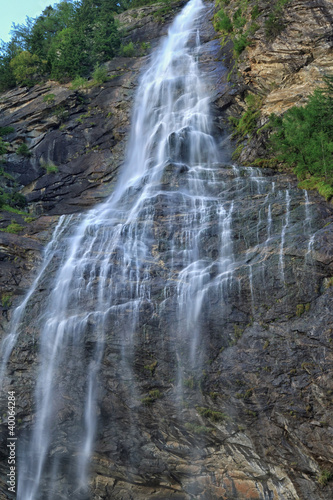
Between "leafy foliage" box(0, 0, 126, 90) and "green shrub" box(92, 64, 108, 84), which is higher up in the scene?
"leafy foliage" box(0, 0, 126, 90)

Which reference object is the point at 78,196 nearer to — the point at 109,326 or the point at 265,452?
the point at 109,326

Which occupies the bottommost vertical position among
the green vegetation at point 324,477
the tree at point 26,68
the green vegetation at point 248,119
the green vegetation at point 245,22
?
the green vegetation at point 324,477

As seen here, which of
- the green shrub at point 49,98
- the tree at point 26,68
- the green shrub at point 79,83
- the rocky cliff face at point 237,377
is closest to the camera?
the rocky cliff face at point 237,377

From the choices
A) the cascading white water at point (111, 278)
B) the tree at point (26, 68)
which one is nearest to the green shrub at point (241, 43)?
the cascading white water at point (111, 278)

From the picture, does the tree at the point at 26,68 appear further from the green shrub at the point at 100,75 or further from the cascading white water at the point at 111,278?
the cascading white water at the point at 111,278

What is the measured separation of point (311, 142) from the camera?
15.7 meters

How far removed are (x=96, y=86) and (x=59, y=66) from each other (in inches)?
159

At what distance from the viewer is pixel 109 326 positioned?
13.5 m

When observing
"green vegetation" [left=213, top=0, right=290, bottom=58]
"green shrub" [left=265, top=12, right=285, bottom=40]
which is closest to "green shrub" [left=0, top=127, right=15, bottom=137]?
"green vegetation" [left=213, top=0, right=290, bottom=58]

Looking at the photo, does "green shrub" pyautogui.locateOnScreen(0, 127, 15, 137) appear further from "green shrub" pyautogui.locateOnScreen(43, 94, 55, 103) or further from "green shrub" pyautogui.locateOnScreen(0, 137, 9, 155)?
"green shrub" pyautogui.locateOnScreen(43, 94, 55, 103)

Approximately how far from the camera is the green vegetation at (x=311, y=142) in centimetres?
1531

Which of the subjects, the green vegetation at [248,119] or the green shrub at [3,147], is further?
the green shrub at [3,147]

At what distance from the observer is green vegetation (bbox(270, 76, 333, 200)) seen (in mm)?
15312

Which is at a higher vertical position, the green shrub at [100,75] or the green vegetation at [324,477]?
the green shrub at [100,75]
